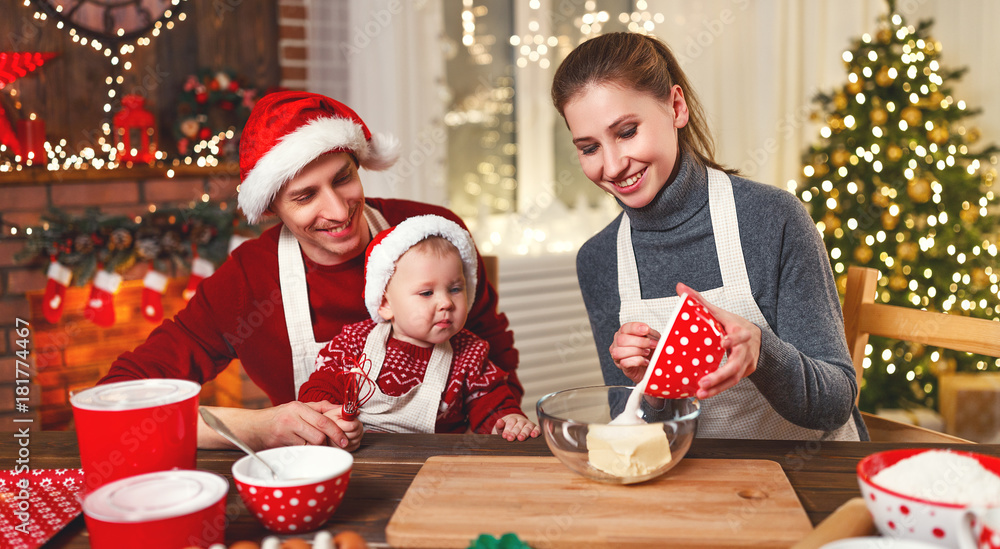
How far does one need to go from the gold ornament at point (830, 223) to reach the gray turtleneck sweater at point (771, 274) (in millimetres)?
1967

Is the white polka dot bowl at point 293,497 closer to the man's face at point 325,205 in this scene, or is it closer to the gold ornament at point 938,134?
the man's face at point 325,205

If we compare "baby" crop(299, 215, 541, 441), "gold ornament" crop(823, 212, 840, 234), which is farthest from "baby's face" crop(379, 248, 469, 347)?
"gold ornament" crop(823, 212, 840, 234)

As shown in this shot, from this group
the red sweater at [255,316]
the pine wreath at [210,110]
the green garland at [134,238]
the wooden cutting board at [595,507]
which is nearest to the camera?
the wooden cutting board at [595,507]

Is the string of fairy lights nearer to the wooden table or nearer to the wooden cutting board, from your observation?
→ the wooden table

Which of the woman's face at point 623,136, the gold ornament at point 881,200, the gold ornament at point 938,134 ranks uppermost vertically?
the gold ornament at point 938,134

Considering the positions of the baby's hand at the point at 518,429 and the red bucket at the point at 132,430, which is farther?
the baby's hand at the point at 518,429

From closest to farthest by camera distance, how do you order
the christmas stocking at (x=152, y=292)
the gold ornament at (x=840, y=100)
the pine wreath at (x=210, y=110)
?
1. the christmas stocking at (x=152, y=292)
2. the pine wreath at (x=210, y=110)
3. the gold ornament at (x=840, y=100)

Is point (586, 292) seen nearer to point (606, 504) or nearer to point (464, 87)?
point (606, 504)

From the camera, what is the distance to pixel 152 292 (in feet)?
9.55

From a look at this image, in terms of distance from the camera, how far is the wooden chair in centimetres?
135

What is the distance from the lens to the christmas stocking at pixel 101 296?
2801mm

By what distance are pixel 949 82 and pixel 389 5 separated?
→ 9.24 feet

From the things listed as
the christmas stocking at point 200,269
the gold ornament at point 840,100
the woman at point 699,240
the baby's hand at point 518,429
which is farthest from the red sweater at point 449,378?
the gold ornament at point 840,100

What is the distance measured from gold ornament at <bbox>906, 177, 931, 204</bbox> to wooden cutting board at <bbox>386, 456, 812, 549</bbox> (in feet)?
8.71
